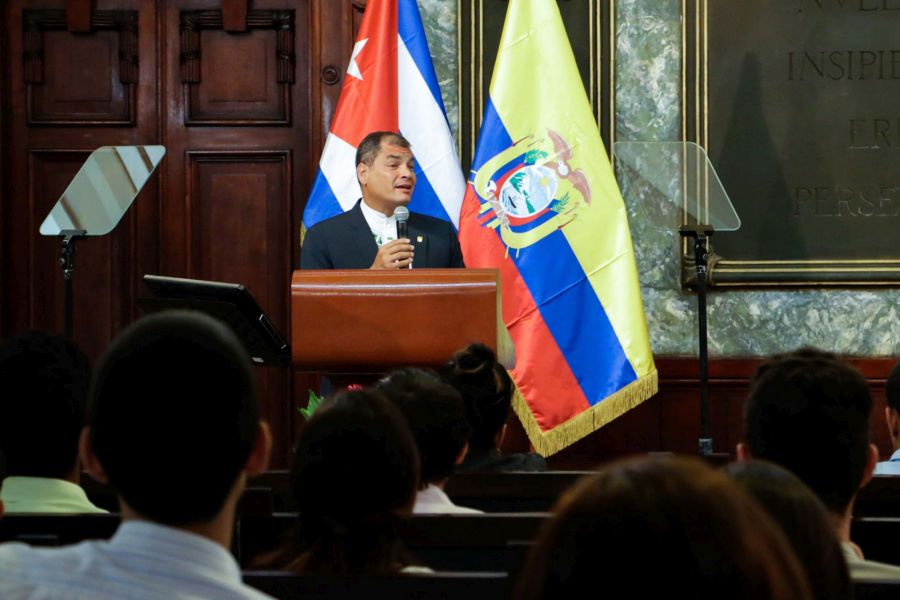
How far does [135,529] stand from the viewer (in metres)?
1.27

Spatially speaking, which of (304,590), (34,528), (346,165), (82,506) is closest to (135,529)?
(304,590)

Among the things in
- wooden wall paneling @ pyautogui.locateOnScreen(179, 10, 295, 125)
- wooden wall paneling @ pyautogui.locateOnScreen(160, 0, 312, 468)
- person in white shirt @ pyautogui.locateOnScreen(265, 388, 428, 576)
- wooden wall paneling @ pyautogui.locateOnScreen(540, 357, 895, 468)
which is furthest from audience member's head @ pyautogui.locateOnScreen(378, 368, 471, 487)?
wooden wall paneling @ pyautogui.locateOnScreen(179, 10, 295, 125)

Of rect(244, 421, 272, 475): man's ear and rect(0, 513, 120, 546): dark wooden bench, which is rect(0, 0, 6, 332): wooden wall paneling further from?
rect(244, 421, 272, 475): man's ear

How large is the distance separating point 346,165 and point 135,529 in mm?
4703

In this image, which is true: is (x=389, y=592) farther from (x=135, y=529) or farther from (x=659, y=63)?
(x=659, y=63)

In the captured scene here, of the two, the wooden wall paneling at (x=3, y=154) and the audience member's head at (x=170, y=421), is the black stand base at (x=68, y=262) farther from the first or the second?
the audience member's head at (x=170, y=421)

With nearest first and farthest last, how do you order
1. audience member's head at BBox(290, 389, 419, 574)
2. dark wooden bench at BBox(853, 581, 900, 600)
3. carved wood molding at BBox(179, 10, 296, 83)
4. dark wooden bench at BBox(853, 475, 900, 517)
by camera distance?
dark wooden bench at BBox(853, 581, 900, 600) < audience member's head at BBox(290, 389, 419, 574) < dark wooden bench at BBox(853, 475, 900, 517) < carved wood molding at BBox(179, 10, 296, 83)

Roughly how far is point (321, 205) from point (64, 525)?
382 cm

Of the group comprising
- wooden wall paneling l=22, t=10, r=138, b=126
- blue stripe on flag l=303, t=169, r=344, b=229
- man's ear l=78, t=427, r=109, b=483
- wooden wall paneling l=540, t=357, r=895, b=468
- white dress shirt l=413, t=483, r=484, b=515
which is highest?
wooden wall paneling l=22, t=10, r=138, b=126

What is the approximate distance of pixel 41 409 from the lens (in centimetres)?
241

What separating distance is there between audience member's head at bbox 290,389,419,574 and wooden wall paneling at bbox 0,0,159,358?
509 cm

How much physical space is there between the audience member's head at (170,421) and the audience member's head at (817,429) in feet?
3.39

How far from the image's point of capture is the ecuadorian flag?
5.91 meters

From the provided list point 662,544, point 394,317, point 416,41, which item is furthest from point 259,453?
point 416,41
